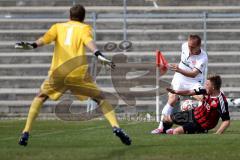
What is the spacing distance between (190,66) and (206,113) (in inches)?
53.6

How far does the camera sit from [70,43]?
970cm

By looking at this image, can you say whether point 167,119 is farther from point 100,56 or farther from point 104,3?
point 104,3

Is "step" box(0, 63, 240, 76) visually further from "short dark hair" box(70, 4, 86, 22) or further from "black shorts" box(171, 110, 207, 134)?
"short dark hair" box(70, 4, 86, 22)

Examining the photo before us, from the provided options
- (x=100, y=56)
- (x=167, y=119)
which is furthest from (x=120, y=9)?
(x=100, y=56)

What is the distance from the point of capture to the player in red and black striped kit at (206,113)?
1187 centimetres

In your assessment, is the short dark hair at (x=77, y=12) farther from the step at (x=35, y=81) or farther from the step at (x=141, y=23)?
the step at (x=141, y=23)

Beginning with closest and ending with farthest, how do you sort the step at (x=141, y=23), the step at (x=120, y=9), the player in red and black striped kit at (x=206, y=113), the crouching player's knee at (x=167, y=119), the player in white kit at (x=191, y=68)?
the player in red and black striped kit at (x=206, y=113) → the crouching player's knee at (x=167, y=119) → the player in white kit at (x=191, y=68) → the step at (x=141, y=23) → the step at (x=120, y=9)

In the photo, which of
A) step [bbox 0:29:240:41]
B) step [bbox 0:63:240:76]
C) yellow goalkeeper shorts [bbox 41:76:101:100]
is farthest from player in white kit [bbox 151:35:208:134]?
step [bbox 0:29:240:41]

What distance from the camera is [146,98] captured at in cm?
2089

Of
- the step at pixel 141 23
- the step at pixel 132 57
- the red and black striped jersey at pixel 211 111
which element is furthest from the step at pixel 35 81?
the red and black striped jersey at pixel 211 111

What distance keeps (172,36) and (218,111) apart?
12020mm

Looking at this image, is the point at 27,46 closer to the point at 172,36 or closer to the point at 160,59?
the point at 160,59

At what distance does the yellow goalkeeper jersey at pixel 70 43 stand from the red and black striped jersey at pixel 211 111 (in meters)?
2.89

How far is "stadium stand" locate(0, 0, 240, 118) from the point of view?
2202cm
